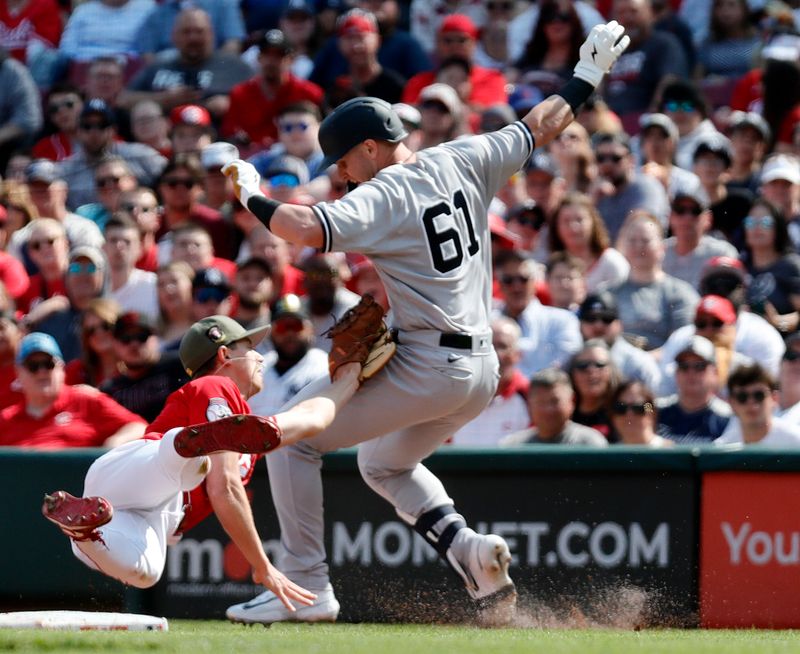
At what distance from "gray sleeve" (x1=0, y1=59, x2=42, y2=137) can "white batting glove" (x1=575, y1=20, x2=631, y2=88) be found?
7.96 m

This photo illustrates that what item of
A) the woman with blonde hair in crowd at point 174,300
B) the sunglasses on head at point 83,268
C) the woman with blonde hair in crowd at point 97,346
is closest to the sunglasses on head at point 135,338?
the woman with blonde hair in crowd at point 97,346

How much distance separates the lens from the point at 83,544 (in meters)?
6.01

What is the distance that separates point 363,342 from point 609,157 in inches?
200

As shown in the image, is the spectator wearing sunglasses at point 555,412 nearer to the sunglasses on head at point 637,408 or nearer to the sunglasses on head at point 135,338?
the sunglasses on head at point 637,408

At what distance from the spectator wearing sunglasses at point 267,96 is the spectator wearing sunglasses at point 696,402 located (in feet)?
16.2

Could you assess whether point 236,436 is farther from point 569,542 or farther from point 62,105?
point 62,105

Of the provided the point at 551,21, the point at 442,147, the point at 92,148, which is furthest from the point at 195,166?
the point at 442,147

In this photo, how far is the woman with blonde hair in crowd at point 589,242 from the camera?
10.2 meters

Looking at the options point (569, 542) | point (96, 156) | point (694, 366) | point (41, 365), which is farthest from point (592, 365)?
point (96, 156)

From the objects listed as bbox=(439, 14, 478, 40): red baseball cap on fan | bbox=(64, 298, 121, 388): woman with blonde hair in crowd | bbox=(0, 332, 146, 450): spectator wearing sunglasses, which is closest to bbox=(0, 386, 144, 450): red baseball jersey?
bbox=(0, 332, 146, 450): spectator wearing sunglasses

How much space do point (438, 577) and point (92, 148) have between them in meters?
5.92

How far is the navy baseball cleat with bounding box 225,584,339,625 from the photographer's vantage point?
6.46m

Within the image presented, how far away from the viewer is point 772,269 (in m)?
9.84

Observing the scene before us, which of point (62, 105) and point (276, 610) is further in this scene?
point (62, 105)
